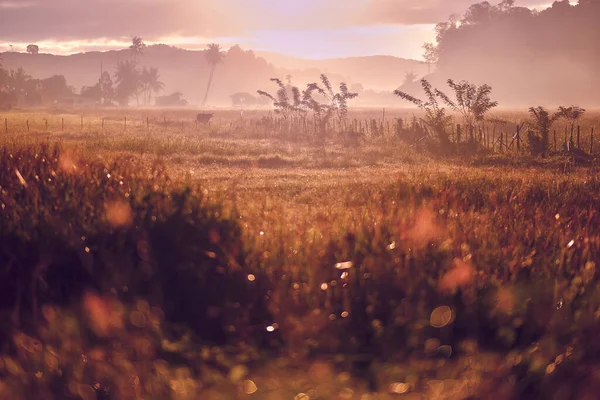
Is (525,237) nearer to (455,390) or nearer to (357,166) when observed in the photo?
(455,390)

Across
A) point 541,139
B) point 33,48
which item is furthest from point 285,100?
point 33,48

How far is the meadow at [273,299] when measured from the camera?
16.1 feet

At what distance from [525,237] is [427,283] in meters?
1.78

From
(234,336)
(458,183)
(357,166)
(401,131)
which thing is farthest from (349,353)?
(401,131)

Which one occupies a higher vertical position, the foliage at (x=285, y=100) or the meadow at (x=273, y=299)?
the foliage at (x=285, y=100)

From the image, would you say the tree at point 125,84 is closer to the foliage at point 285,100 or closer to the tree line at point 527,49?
the tree line at point 527,49

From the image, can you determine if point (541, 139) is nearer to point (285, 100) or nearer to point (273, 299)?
point (273, 299)

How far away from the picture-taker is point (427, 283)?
6273mm

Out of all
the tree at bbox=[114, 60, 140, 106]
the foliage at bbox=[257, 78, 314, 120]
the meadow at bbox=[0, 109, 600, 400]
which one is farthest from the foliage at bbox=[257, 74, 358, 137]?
the tree at bbox=[114, 60, 140, 106]

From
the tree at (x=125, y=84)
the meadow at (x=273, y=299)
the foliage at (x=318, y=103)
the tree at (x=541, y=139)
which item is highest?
the tree at (x=125, y=84)

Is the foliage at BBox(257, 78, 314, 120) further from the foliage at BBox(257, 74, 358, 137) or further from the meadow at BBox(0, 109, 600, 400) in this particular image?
the meadow at BBox(0, 109, 600, 400)

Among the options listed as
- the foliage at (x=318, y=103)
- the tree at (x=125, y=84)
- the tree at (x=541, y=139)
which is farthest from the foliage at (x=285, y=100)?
the tree at (x=125, y=84)

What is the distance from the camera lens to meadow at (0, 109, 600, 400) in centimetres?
491

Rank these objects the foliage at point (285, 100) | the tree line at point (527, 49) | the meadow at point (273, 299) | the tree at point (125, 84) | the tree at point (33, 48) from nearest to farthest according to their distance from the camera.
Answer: the meadow at point (273, 299), the foliage at point (285, 100), the tree line at point (527, 49), the tree at point (125, 84), the tree at point (33, 48)
